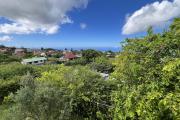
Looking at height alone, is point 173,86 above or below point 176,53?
below

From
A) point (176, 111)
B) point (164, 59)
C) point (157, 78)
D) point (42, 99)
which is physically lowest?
point (42, 99)

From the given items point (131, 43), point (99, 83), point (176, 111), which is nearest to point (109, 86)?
point (99, 83)

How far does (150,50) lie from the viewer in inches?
276

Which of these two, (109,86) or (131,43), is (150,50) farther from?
(109,86)

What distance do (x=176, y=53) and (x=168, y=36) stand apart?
52 cm

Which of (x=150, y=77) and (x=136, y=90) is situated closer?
(x=136, y=90)

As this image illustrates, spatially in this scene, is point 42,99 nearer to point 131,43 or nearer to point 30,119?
point 30,119

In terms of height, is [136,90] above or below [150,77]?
below

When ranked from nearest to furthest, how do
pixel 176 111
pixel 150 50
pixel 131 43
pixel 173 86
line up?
pixel 176 111 → pixel 173 86 → pixel 150 50 → pixel 131 43

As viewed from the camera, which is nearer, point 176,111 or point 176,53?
point 176,111

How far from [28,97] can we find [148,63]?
12.0 feet

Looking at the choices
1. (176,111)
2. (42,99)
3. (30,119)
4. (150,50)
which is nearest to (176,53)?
(150,50)

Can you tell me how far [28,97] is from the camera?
25.3 ft

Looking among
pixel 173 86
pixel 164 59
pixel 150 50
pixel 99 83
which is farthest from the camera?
pixel 99 83
